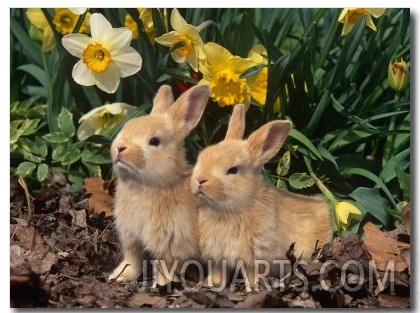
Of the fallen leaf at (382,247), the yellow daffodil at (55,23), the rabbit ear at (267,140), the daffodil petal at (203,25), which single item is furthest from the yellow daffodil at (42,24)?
the fallen leaf at (382,247)

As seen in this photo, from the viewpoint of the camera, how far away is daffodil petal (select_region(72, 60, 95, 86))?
2.70 metres

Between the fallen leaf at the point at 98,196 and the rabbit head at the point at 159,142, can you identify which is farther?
the fallen leaf at the point at 98,196

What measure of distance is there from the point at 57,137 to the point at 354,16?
0.90 metres

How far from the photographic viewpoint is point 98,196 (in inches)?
108

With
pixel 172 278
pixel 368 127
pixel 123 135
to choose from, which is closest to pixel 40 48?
pixel 123 135

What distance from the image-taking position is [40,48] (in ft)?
9.37

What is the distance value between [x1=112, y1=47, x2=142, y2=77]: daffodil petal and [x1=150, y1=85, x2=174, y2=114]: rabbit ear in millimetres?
120

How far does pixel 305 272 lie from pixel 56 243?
2.28 feet

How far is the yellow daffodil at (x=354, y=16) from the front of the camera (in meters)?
2.70

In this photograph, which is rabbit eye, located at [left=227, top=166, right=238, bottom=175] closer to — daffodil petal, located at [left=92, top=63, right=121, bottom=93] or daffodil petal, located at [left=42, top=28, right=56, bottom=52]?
daffodil petal, located at [left=92, top=63, right=121, bottom=93]

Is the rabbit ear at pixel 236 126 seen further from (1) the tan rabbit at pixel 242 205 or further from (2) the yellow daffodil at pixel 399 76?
(2) the yellow daffodil at pixel 399 76

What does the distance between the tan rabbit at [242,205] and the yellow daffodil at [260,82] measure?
11cm

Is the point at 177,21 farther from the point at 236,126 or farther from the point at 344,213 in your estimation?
the point at 344,213

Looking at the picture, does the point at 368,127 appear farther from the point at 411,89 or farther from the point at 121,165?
the point at 121,165
